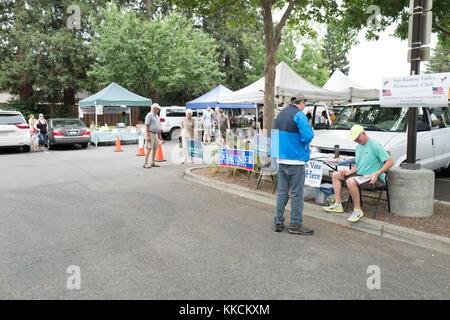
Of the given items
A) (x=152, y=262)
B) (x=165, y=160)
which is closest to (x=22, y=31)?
(x=165, y=160)

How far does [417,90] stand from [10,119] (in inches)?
587

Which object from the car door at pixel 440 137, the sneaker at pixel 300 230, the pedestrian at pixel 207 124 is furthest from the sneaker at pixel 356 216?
the pedestrian at pixel 207 124

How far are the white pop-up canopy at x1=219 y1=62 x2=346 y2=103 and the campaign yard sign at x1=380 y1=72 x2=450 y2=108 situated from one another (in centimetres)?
630

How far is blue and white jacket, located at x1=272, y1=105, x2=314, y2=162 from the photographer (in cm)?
482

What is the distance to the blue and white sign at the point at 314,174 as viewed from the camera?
19.7ft

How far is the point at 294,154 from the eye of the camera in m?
4.95

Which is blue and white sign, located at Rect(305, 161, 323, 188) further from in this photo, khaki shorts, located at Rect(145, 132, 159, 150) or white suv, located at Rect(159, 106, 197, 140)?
white suv, located at Rect(159, 106, 197, 140)

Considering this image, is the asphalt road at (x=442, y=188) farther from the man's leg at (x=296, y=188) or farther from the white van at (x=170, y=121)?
the white van at (x=170, y=121)

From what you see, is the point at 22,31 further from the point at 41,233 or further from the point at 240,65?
the point at 41,233

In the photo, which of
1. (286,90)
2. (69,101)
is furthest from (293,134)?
(69,101)

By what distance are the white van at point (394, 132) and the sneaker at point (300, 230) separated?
187cm

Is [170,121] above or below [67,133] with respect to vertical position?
above

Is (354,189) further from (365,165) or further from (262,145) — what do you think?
(262,145)
